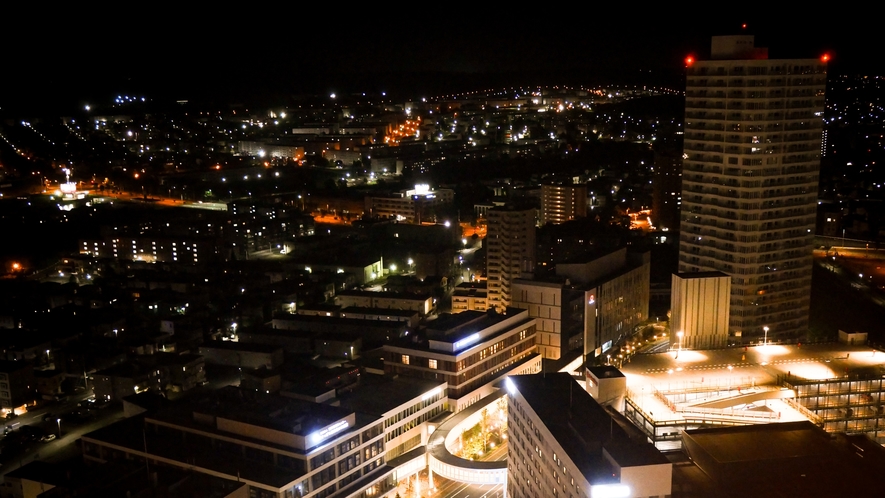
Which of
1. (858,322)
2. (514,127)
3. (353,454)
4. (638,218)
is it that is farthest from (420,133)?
(353,454)

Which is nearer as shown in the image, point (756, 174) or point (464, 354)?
Answer: point (464, 354)

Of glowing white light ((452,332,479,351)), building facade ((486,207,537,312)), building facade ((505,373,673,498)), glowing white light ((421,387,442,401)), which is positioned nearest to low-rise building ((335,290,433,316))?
building facade ((486,207,537,312))

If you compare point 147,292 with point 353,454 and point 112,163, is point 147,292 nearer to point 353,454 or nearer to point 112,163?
point 353,454

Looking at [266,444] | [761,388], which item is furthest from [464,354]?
[761,388]

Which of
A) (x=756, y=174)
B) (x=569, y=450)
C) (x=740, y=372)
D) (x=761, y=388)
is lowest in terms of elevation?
(x=761, y=388)

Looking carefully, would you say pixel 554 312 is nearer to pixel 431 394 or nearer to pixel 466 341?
pixel 466 341
